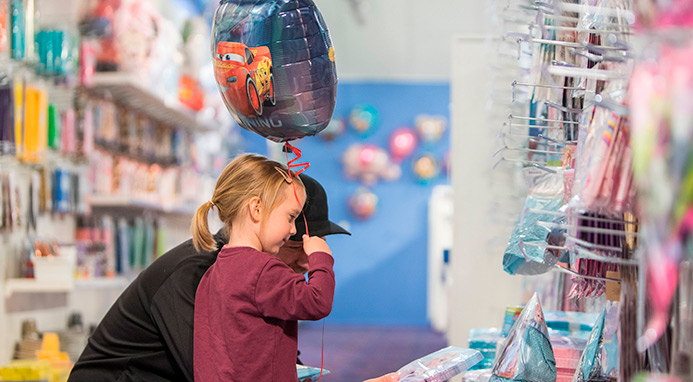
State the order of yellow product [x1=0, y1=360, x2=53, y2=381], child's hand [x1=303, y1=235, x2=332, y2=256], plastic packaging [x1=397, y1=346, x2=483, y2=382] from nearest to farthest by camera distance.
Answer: plastic packaging [x1=397, y1=346, x2=483, y2=382], child's hand [x1=303, y1=235, x2=332, y2=256], yellow product [x1=0, y1=360, x2=53, y2=381]

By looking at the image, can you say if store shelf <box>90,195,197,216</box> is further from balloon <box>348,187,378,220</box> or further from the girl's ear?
balloon <box>348,187,378,220</box>

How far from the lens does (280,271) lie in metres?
1.46

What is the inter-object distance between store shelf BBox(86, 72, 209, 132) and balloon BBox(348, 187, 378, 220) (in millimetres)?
4166

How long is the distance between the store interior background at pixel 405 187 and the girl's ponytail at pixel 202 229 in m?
1.59

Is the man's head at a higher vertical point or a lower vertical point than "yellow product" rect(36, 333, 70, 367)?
higher

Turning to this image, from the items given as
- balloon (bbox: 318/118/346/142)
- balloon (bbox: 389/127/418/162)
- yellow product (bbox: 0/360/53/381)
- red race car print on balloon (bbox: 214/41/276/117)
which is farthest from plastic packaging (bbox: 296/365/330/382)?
balloon (bbox: 389/127/418/162)

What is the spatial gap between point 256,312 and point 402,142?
26.5ft

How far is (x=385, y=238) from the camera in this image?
9.52 m

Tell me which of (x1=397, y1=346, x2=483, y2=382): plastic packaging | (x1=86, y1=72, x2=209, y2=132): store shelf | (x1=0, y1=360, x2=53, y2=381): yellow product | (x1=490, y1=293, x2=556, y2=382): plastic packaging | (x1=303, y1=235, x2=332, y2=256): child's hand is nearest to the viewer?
(x1=490, y1=293, x2=556, y2=382): plastic packaging

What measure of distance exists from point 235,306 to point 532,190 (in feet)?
2.19

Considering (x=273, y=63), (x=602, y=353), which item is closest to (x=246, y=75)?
(x=273, y=63)

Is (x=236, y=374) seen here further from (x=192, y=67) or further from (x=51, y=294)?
(x=192, y=67)

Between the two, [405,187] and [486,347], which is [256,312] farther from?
[405,187]

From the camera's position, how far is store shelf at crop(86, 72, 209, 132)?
3.69 m
